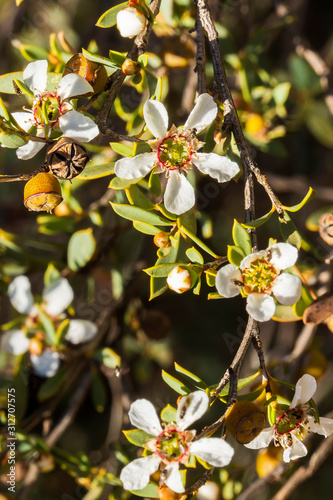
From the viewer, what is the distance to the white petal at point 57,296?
168 cm

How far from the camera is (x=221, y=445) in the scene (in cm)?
107

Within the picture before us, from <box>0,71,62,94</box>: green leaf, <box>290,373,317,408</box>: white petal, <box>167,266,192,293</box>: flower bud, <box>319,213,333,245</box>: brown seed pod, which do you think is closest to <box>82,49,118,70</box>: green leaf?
<box>0,71,62,94</box>: green leaf

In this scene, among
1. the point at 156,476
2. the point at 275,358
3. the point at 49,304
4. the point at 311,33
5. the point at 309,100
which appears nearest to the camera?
the point at 156,476

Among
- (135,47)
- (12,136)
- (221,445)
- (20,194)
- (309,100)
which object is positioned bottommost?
(20,194)

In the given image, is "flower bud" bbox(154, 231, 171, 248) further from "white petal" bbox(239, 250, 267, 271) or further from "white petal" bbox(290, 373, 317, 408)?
"white petal" bbox(290, 373, 317, 408)

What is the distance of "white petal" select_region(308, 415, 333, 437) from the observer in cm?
120

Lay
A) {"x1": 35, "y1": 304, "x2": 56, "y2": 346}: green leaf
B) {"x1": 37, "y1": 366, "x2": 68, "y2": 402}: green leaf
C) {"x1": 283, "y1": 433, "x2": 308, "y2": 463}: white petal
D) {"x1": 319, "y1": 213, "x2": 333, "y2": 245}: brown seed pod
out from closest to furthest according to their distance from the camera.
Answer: {"x1": 283, "y1": 433, "x2": 308, "y2": 463}: white petal → {"x1": 319, "y1": 213, "x2": 333, "y2": 245}: brown seed pod → {"x1": 35, "y1": 304, "x2": 56, "y2": 346}: green leaf → {"x1": 37, "y1": 366, "x2": 68, "y2": 402}: green leaf

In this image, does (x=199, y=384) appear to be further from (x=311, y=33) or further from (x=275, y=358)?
(x=311, y=33)

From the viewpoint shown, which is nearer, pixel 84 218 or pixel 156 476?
pixel 156 476

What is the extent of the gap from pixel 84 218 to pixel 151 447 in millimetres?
904

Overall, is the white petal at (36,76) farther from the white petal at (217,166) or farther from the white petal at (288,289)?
the white petal at (288,289)

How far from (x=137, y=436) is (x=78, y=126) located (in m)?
0.73

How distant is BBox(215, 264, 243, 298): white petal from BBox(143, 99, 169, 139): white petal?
339 mm

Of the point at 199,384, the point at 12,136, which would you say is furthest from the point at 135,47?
the point at 199,384
